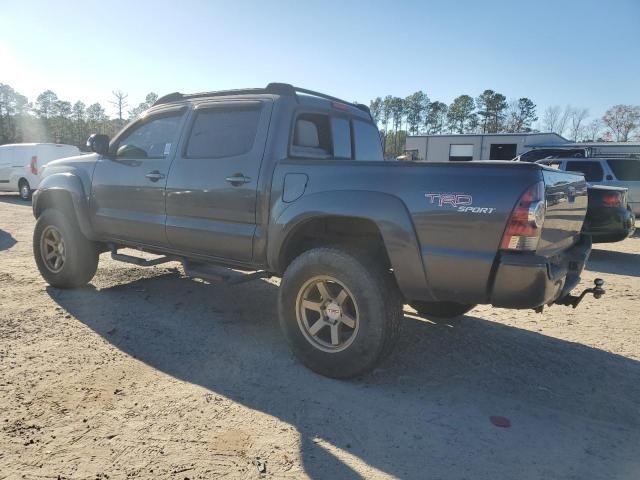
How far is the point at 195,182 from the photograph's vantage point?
414cm

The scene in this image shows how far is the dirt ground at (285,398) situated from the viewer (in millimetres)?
2480

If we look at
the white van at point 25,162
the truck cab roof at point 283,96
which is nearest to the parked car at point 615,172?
the truck cab roof at point 283,96

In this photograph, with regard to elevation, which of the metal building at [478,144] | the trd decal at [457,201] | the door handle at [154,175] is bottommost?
the trd decal at [457,201]

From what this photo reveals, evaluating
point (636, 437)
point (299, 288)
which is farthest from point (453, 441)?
point (299, 288)

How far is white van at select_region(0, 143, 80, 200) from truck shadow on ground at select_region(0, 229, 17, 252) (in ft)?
27.4

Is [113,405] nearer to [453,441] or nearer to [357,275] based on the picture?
[357,275]

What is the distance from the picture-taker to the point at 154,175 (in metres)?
4.46

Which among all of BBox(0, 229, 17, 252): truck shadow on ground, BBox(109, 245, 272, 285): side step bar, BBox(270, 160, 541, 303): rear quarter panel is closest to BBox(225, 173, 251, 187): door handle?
BBox(109, 245, 272, 285): side step bar

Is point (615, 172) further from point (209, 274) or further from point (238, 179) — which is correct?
point (209, 274)

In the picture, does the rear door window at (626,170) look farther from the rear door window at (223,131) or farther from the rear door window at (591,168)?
the rear door window at (223,131)

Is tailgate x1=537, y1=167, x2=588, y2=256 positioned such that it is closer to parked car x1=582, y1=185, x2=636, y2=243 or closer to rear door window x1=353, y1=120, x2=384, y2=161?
rear door window x1=353, y1=120, x2=384, y2=161

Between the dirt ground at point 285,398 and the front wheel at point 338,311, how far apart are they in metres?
0.17

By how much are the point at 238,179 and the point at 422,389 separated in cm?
212

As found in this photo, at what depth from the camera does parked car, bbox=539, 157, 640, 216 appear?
11.9 meters
